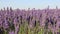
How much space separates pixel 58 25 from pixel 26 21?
0.72 metres

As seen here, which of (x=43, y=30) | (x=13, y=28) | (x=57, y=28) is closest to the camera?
(x=57, y=28)

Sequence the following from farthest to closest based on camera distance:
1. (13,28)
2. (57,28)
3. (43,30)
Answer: (13,28) → (43,30) → (57,28)

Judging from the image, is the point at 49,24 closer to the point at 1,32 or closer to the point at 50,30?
the point at 50,30

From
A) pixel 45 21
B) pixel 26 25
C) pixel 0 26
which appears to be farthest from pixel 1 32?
pixel 45 21

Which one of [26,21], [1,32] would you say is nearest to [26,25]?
[26,21]

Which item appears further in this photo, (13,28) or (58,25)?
(13,28)

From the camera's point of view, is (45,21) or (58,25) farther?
(45,21)

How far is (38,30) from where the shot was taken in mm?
3436

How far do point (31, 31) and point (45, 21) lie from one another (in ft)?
0.91

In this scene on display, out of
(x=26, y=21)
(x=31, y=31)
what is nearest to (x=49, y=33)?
(x=31, y=31)

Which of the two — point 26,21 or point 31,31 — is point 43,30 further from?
point 26,21

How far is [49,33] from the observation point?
10.5ft

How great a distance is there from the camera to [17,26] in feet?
10.8

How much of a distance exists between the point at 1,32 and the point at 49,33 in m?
0.69
